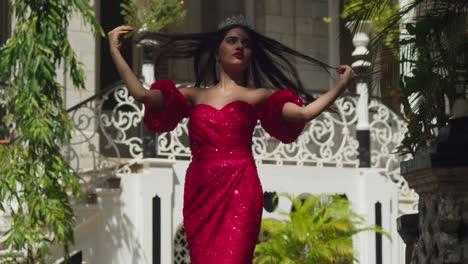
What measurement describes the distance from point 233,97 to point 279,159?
32.9 feet

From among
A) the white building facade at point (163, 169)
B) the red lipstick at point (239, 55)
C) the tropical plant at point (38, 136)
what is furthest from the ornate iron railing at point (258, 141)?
the red lipstick at point (239, 55)

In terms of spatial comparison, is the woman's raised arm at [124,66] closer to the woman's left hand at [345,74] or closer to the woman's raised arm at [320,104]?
the woman's raised arm at [320,104]

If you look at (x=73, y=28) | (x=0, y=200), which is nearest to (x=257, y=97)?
(x=0, y=200)

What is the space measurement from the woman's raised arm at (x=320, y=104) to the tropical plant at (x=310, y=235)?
332 inches

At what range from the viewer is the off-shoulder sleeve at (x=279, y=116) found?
26.2ft

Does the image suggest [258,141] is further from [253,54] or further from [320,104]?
[320,104]

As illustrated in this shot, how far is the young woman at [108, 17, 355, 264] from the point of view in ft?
25.3

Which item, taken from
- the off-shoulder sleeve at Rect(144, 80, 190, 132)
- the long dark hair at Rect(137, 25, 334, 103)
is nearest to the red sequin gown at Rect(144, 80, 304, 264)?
the off-shoulder sleeve at Rect(144, 80, 190, 132)

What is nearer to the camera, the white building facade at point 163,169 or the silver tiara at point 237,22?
the silver tiara at point 237,22

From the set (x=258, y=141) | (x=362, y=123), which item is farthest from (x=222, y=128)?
(x=362, y=123)

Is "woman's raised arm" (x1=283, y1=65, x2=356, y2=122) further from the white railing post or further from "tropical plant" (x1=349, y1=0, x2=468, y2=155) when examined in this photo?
the white railing post

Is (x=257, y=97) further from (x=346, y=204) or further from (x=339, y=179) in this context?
(x=339, y=179)

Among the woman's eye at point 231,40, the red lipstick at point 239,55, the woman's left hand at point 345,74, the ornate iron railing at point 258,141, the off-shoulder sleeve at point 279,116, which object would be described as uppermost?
the woman's eye at point 231,40

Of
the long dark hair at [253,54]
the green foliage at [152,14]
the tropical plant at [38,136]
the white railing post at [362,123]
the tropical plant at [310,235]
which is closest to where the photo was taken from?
the long dark hair at [253,54]
